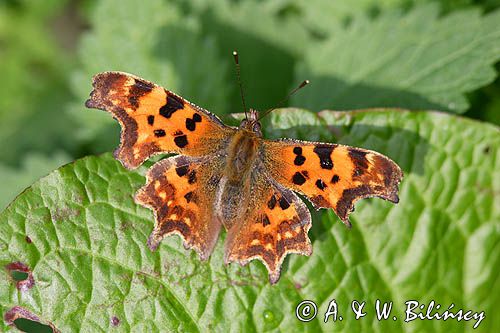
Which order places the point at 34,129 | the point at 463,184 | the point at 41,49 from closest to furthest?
the point at 463,184 → the point at 34,129 → the point at 41,49

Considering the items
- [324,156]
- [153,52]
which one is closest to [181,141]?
[324,156]

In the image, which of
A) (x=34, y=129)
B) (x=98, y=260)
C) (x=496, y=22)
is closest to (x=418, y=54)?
(x=496, y=22)

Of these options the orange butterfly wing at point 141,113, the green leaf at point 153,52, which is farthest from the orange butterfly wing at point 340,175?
the green leaf at point 153,52

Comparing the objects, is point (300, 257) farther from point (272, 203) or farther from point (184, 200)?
point (184, 200)

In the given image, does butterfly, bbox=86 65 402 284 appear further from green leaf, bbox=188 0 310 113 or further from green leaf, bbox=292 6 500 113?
green leaf, bbox=188 0 310 113

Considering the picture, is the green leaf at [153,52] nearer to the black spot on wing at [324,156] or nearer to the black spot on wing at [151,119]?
the black spot on wing at [151,119]

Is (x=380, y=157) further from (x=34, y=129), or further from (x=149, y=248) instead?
(x=34, y=129)
